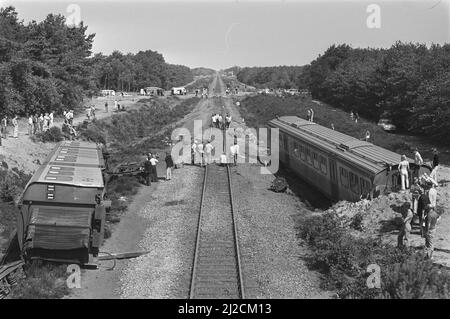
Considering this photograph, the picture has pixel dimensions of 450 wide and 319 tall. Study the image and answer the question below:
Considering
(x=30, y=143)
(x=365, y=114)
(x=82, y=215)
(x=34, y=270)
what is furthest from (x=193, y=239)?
(x=365, y=114)

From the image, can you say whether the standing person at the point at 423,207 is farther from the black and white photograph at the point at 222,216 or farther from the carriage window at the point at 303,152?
the carriage window at the point at 303,152

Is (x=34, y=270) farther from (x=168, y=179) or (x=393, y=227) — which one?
(x=168, y=179)

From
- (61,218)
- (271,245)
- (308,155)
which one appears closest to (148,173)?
(308,155)

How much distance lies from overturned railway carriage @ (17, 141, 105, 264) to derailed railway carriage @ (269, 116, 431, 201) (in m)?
9.48

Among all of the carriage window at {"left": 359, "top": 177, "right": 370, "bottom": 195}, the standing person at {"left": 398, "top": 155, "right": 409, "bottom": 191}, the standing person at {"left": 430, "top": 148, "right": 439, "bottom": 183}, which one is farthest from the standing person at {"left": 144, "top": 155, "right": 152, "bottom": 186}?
the standing person at {"left": 430, "top": 148, "right": 439, "bottom": 183}

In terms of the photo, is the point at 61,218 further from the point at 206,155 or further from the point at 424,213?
the point at 206,155

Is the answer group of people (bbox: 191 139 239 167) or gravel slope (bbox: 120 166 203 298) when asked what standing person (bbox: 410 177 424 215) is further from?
group of people (bbox: 191 139 239 167)

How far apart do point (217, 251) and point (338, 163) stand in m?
7.62

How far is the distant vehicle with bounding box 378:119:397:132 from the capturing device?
50.8m

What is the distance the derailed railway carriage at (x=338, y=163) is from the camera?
61.5 feet

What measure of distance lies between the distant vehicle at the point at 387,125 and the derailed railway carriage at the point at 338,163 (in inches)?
879

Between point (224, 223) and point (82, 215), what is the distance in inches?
251

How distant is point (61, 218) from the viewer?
14594 millimetres

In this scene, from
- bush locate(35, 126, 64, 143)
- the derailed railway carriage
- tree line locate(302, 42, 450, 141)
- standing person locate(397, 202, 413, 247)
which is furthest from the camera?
tree line locate(302, 42, 450, 141)
